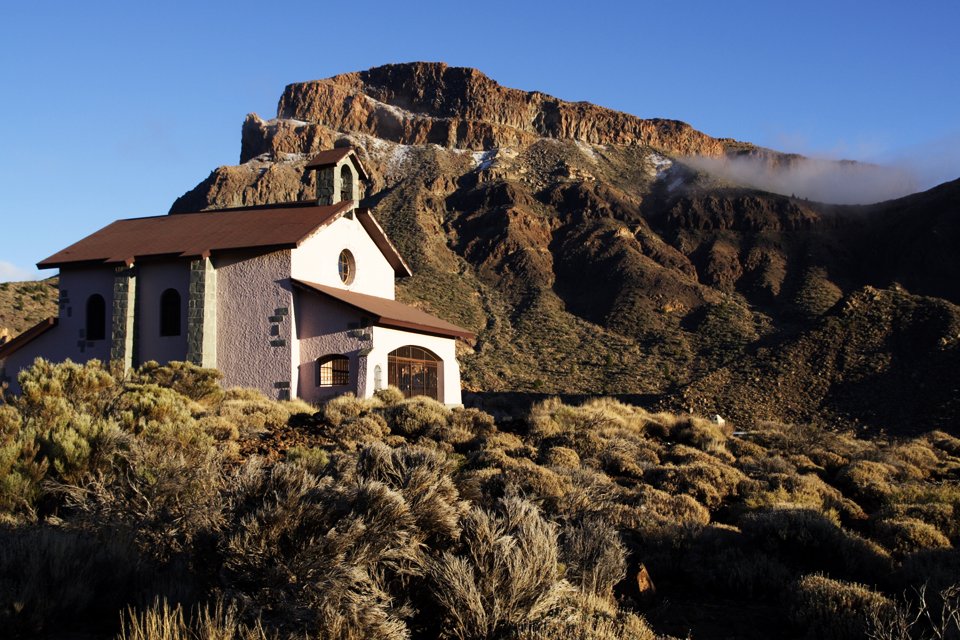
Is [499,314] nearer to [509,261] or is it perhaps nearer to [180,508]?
[509,261]

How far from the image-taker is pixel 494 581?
6.01 m

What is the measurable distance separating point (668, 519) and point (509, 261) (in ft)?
208

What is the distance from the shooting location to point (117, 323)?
916 inches

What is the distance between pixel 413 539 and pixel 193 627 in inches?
70.3

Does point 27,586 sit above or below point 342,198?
below

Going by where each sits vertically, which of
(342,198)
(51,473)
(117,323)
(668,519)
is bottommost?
(668,519)

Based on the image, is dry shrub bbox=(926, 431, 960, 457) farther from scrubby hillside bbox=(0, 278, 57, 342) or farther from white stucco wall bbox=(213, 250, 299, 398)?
scrubby hillside bbox=(0, 278, 57, 342)

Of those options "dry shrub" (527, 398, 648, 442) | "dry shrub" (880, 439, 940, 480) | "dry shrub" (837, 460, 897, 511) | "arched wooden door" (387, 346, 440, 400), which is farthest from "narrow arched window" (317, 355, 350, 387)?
"dry shrub" (880, 439, 940, 480)

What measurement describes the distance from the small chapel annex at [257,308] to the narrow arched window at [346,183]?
1.11 ft

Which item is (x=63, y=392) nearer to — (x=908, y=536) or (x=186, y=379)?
(x=186, y=379)

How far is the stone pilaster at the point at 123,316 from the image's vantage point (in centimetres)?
2312

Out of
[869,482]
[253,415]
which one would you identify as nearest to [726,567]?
[869,482]

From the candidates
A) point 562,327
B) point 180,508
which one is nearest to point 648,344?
point 562,327

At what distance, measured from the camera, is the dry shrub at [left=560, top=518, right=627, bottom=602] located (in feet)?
24.2
